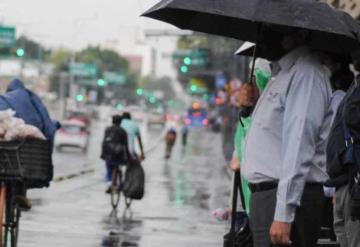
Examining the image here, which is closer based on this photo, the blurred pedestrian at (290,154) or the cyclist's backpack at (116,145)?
the blurred pedestrian at (290,154)

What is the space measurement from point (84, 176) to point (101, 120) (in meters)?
98.2

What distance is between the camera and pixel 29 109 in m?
8.45

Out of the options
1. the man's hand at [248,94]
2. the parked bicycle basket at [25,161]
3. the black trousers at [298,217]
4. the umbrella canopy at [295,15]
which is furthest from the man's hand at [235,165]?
the black trousers at [298,217]

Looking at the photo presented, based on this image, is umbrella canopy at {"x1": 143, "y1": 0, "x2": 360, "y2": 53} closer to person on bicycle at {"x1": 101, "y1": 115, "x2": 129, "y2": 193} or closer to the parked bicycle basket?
the parked bicycle basket

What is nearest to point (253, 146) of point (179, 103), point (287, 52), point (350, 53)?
point (287, 52)

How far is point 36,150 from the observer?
7973 mm

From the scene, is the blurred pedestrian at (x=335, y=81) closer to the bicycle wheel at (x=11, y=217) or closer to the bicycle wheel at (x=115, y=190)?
the bicycle wheel at (x=11, y=217)

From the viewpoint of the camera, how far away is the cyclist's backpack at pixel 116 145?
58.4ft

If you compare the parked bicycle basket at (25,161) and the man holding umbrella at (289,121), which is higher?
the man holding umbrella at (289,121)

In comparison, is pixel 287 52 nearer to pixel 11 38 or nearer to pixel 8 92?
pixel 8 92

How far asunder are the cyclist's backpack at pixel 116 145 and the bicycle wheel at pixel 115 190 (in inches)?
13.3

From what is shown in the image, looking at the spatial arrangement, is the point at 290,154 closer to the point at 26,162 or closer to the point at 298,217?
the point at 298,217

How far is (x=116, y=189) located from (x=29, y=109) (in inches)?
366

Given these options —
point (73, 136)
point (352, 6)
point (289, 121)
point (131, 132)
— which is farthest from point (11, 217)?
point (73, 136)
